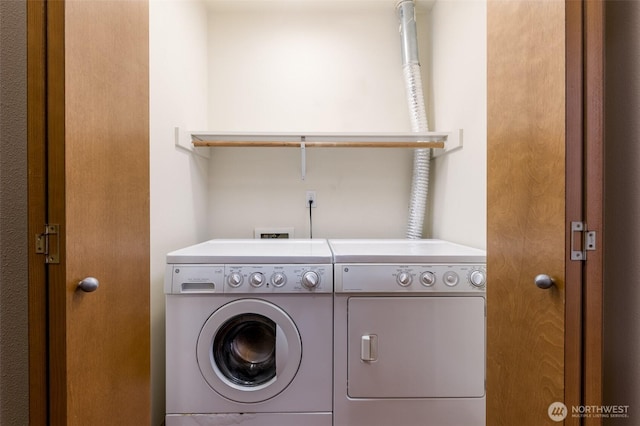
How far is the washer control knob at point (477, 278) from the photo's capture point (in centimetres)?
134

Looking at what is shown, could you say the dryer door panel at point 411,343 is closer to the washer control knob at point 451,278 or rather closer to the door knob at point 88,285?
the washer control knob at point 451,278

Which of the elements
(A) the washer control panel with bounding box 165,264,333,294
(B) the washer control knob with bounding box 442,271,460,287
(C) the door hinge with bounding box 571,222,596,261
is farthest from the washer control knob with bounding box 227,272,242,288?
(C) the door hinge with bounding box 571,222,596,261

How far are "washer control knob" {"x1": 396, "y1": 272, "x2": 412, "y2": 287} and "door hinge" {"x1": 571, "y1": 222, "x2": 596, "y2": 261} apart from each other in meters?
0.67

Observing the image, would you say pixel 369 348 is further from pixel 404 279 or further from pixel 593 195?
pixel 593 195

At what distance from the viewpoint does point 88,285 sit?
0.84 meters

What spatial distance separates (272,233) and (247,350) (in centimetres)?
84

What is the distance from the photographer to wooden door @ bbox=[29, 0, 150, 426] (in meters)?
0.78

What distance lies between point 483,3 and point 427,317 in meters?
1.54

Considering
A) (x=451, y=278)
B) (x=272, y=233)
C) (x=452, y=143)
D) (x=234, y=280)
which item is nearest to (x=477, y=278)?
(x=451, y=278)

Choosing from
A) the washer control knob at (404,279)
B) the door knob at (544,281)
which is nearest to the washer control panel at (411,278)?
the washer control knob at (404,279)

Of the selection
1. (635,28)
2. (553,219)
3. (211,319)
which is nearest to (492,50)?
(635,28)

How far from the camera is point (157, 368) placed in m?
1.50

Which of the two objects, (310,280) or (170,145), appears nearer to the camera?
(310,280)

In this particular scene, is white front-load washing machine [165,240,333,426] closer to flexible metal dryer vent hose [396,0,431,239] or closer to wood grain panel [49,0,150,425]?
wood grain panel [49,0,150,425]
